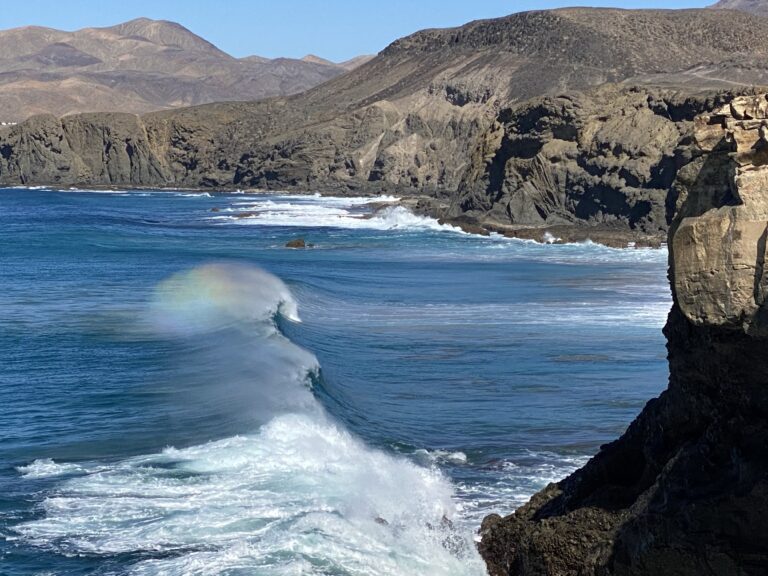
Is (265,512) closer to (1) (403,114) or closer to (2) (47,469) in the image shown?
(2) (47,469)

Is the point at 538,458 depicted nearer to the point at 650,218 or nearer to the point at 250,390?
the point at 250,390

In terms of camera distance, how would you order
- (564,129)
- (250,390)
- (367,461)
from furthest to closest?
(564,129)
(250,390)
(367,461)

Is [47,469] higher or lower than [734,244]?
lower

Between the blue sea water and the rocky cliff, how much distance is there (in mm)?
2192

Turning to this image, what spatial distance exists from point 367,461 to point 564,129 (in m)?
52.1

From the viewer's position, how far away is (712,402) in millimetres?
7047

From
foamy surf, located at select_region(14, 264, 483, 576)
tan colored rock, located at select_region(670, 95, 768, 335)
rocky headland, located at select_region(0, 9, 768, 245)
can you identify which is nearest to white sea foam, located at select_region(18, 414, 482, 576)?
foamy surf, located at select_region(14, 264, 483, 576)

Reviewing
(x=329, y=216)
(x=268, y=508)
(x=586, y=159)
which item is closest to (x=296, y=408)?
(x=268, y=508)

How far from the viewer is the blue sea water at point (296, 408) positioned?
1035 cm

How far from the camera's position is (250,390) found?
1703 centimetres

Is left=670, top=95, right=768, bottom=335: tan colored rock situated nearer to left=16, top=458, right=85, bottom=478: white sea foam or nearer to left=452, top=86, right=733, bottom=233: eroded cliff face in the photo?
left=16, top=458, right=85, bottom=478: white sea foam

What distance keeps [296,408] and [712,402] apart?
9364mm

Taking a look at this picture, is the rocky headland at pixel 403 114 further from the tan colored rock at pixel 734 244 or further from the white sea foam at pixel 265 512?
the tan colored rock at pixel 734 244

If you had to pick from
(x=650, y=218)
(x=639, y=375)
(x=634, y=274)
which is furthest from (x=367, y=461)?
(x=650, y=218)
